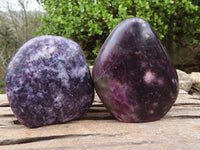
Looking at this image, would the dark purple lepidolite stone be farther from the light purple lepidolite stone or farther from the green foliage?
the green foliage

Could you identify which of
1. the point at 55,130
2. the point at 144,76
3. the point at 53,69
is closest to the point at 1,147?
the point at 55,130

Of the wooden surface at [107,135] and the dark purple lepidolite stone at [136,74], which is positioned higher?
the dark purple lepidolite stone at [136,74]

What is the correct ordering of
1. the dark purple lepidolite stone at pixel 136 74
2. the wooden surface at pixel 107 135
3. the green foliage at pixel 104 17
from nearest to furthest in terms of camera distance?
the wooden surface at pixel 107 135 → the dark purple lepidolite stone at pixel 136 74 → the green foliage at pixel 104 17

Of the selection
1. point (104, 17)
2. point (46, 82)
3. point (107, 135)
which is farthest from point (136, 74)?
point (104, 17)

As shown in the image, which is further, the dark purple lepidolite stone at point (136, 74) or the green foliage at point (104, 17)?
the green foliage at point (104, 17)

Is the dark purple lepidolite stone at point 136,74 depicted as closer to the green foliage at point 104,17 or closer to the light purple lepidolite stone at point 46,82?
the light purple lepidolite stone at point 46,82

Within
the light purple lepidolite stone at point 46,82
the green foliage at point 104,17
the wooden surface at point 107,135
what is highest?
the green foliage at point 104,17

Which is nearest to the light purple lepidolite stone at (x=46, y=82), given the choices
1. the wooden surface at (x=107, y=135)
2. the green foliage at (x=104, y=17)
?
the wooden surface at (x=107, y=135)

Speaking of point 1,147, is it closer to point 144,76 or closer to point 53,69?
point 53,69
